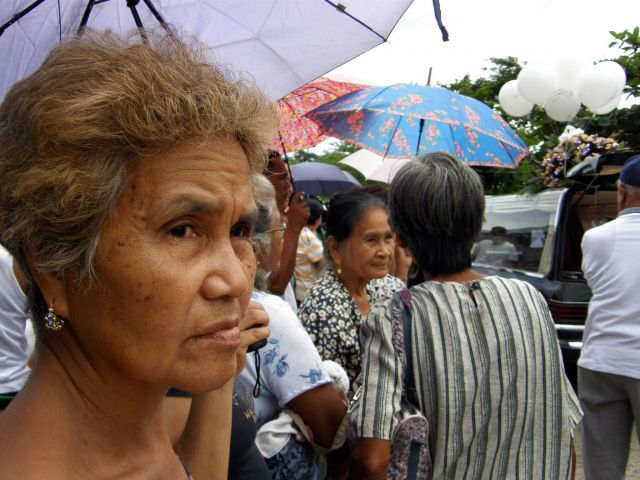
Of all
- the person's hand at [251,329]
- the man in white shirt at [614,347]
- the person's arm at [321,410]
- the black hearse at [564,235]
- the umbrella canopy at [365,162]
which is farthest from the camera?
the umbrella canopy at [365,162]

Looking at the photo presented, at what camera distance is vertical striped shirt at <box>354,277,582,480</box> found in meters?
1.88

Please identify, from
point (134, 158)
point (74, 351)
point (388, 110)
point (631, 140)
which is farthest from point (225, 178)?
point (631, 140)

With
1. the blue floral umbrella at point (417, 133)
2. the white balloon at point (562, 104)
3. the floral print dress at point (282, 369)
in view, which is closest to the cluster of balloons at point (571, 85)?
the white balloon at point (562, 104)

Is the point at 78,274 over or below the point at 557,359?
over

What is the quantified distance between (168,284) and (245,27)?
154 centimetres

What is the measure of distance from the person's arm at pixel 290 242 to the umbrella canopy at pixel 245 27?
105 cm

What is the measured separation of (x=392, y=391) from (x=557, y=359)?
61cm

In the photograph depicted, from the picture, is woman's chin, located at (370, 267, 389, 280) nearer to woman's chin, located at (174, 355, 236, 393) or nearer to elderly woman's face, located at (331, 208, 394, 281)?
elderly woman's face, located at (331, 208, 394, 281)

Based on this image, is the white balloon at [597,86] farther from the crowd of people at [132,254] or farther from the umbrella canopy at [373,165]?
the crowd of people at [132,254]

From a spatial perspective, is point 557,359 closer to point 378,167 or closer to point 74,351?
point 74,351

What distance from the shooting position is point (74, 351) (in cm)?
100

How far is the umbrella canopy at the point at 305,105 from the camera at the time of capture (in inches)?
167

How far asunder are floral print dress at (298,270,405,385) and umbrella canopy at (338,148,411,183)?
376 cm

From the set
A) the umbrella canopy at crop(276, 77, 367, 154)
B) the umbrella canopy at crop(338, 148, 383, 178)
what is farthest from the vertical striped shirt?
the umbrella canopy at crop(338, 148, 383, 178)
